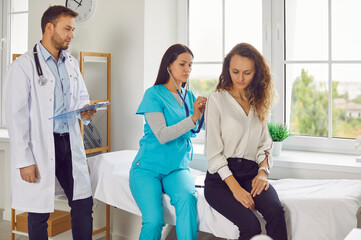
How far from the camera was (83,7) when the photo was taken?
123 inches

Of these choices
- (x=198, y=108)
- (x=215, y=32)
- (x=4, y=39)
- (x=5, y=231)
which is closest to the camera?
(x=198, y=108)

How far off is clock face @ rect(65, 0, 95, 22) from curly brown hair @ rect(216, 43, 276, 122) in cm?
125

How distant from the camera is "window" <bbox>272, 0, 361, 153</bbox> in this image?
2836 millimetres

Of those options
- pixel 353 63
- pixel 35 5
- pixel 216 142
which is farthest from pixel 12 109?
pixel 353 63

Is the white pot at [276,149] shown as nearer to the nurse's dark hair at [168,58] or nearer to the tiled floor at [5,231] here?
the nurse's dark hair at [168,58]

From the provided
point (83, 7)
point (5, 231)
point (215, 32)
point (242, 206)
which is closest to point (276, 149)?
point (242, 206)

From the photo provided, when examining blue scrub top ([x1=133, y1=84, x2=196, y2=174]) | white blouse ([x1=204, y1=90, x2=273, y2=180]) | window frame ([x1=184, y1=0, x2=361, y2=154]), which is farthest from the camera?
window frame ([x1=184, y1=0, x2=361, y2=154])

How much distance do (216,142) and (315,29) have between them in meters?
1.24

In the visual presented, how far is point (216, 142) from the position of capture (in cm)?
215

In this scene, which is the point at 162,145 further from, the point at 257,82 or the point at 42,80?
the point at 42,80

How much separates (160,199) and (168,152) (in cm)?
26

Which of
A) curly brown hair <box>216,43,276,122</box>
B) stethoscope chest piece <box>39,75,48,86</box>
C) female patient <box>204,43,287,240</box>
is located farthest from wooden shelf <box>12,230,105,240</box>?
curly brown hair <box>216,43,276,122</box>

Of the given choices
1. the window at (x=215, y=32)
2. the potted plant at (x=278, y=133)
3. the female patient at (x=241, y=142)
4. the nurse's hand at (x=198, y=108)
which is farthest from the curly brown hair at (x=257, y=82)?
the window at (x=215, y=32)

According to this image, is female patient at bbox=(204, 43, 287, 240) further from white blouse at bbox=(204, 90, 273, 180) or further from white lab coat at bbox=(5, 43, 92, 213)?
white lab coat at bbox=(5, 43, 92, 213)
